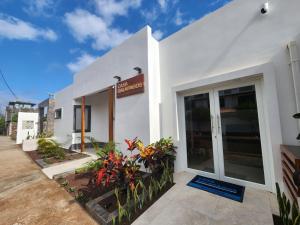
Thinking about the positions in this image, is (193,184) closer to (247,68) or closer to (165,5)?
(247,68)

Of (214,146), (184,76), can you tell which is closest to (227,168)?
(214,146)

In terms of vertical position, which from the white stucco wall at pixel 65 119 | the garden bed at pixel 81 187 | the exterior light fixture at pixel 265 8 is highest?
the exterior light fixture at pixel 265 8

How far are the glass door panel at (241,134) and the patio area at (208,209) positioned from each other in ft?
1.29

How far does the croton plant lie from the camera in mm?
2574

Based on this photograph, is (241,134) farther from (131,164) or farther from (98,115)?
(98,115)

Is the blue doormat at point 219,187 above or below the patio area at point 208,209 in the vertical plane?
above

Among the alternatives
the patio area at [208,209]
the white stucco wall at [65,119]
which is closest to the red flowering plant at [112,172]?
the patio area at [208,209]

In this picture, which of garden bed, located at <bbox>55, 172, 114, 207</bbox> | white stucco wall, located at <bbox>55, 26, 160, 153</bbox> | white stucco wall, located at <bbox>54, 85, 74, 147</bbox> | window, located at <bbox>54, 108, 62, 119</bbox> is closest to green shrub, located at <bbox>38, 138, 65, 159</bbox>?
white stucco wall, located at <bbox>54, 85, 74, 147</bbox>

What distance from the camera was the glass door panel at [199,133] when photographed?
3.42 metres

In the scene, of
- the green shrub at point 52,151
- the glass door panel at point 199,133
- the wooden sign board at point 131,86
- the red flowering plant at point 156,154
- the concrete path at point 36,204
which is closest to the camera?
the concrete path at point 36,204

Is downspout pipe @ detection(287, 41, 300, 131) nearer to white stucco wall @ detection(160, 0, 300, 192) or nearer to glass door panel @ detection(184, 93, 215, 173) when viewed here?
white stucco wall @ detection(160, 0, 300, 192)

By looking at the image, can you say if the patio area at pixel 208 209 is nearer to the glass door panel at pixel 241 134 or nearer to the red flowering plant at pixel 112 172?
the glass door panel at pixel 241 134

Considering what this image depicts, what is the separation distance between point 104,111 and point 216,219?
25.6ft

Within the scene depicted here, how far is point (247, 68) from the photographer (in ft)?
9.11
